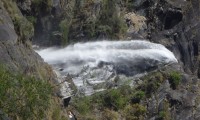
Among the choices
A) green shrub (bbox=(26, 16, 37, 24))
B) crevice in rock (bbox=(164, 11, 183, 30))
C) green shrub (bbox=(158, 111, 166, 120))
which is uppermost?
green shrub (bbox=(26, 16, 37, 24))

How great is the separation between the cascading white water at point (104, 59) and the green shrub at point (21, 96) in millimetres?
8401

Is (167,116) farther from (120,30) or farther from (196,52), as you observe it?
(196,52)

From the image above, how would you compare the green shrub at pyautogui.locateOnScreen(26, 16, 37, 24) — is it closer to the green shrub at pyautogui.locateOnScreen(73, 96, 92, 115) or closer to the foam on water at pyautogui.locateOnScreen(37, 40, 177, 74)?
the foam on water at pyautogui.locateOnScreen(37, 40, 177, 74)

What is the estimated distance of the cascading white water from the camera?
22.1 metres

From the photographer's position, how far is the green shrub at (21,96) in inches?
464

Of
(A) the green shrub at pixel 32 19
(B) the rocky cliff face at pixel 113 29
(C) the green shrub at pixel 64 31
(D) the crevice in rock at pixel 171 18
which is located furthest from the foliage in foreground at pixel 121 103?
(D) the crevice in rock at pixel 171 18

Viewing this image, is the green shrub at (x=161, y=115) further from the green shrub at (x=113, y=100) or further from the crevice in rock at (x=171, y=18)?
the crevice in rock at (x=171, y=18)

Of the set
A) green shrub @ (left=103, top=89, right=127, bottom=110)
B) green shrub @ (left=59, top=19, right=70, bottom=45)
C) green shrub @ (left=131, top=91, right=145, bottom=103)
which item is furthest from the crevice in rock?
green shrub @ (left=103, top=89, right=127, bottom=110)

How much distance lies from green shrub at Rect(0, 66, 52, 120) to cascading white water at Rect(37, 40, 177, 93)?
840 centimetres

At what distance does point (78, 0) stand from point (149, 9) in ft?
15.8

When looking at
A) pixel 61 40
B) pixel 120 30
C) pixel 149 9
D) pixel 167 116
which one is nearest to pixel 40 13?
pixel 61 40

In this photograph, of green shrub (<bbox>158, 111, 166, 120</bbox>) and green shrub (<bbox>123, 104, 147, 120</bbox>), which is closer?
green shrub (<bbox>123, 104, 147, 120</bbox>)

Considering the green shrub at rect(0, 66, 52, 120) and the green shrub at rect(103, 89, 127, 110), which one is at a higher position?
the green shrub at rect(0, 66, 52, 120)

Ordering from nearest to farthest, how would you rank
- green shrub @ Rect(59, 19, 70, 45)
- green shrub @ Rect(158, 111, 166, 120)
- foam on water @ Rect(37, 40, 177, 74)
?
green shrub @ Rect(158, 111, 166, 120)
foam on water @ Rect(37, 40, 177, 74)
green shrub @ Rect(59, 19, 70, 45)
